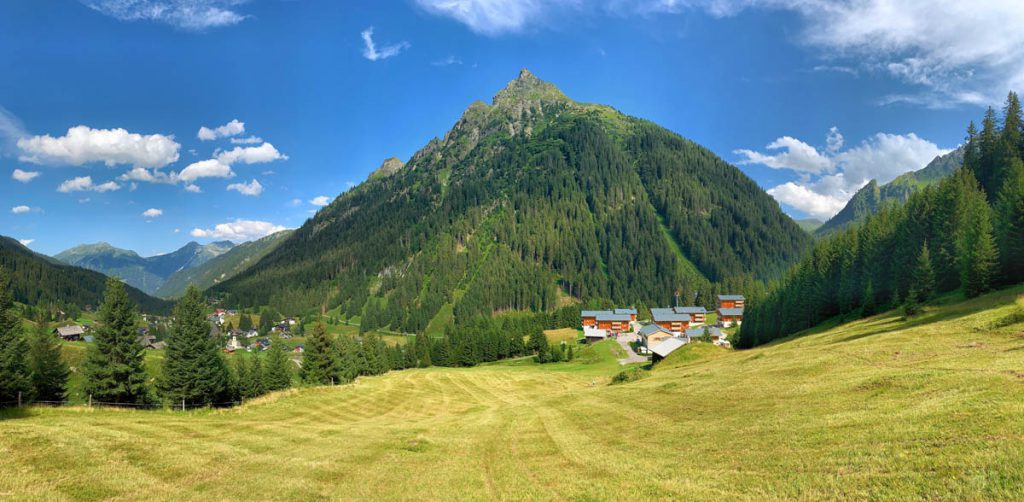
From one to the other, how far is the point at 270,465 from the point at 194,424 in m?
13.8

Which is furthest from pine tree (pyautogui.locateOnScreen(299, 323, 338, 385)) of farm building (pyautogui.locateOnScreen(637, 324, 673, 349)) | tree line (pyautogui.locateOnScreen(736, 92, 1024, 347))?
farm building (pyautogui.locateOnScreen(637, 324, 673, 349))

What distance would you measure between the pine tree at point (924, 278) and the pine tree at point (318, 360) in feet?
305

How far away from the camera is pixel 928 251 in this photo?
73.3 meters

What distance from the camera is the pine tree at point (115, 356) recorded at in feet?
159

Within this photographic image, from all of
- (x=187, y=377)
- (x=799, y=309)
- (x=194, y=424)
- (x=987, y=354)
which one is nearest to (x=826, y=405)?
(x=987, y=354)

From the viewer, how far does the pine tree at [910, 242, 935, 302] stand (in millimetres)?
68069

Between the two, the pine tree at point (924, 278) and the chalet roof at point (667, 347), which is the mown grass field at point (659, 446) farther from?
the chalet roof at point (667, 347)

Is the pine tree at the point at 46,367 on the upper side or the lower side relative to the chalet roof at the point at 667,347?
upper

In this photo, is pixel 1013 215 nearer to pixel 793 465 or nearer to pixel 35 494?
pixel 793 465

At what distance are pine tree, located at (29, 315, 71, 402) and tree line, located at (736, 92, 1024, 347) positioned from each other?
11296 centimetres

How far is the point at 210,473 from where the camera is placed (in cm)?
1942

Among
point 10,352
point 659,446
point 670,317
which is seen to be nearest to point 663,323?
point 670,317

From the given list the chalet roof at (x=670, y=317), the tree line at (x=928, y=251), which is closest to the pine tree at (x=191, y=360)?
the tree line at (x=928, y=251)

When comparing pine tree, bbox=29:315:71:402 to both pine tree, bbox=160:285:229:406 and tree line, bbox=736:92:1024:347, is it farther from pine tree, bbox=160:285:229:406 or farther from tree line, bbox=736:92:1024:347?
tree line, bbox=736:92:1024:347
